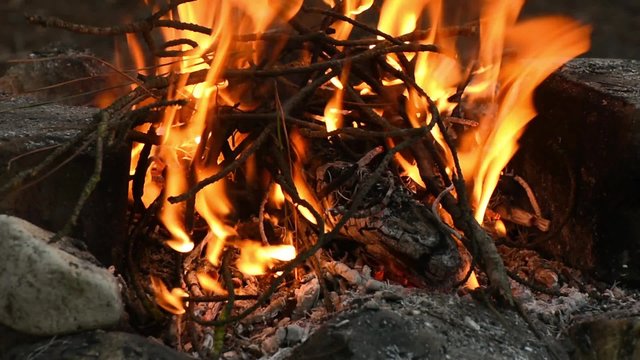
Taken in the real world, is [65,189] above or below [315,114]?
below

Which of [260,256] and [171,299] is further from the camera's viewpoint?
[260,256]

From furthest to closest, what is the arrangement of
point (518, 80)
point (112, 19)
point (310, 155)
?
point (112, 19), point (518, 80), point (310, 155)

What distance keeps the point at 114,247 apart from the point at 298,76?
798mm

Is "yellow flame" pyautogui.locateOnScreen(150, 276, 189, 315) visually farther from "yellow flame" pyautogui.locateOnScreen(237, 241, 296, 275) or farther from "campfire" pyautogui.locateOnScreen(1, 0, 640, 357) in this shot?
"yellow flame" pyautogui.locateOnScreen(237, 241, 296, 275)

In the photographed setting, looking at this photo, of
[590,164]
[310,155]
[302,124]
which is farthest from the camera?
[310,155]

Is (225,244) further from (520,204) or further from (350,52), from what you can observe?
(520,204)

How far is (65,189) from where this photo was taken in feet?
6.34

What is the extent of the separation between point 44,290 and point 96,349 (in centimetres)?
16

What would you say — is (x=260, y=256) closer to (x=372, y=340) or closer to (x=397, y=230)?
(x=397, y=230)

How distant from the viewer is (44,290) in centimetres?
161

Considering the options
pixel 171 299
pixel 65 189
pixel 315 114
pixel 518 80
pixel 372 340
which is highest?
pixel 518 80

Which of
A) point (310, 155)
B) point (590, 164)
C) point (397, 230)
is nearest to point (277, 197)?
point (310, 155)

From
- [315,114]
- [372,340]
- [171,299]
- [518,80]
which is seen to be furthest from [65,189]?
[518,80]

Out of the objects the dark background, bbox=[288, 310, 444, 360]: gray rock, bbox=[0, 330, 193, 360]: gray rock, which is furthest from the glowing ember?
the dark background
